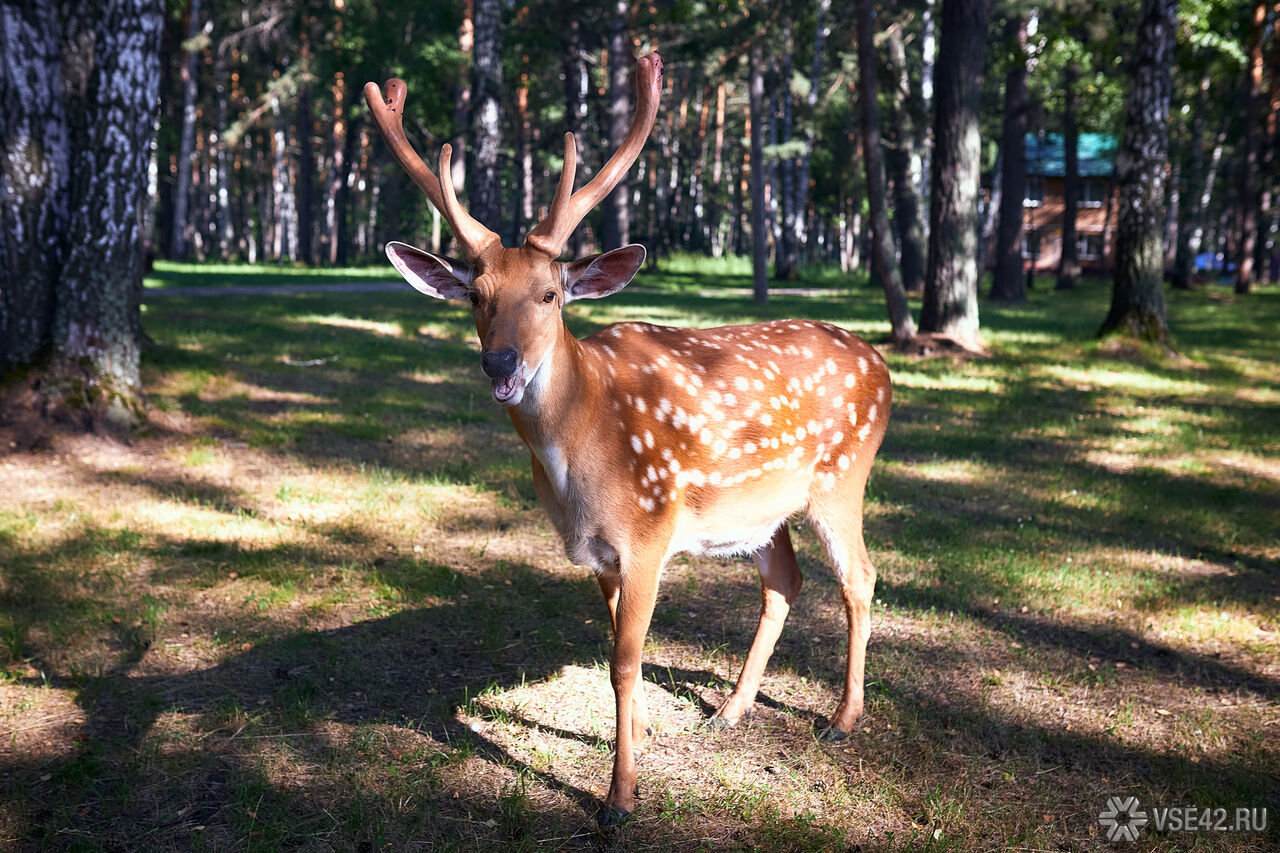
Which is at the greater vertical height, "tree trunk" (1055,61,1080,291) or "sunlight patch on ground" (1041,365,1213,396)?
"tree trunk" (1055,61,1080,291)

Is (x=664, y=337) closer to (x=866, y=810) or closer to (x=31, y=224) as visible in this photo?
(x=866, y=810)

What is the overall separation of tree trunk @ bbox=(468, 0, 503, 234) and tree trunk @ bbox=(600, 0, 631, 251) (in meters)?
5.64

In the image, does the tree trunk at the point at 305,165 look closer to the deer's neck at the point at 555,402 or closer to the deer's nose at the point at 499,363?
the deer's neck at the point at 555,402

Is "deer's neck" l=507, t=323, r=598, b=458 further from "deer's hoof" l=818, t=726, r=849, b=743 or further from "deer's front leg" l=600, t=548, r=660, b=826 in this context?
"deer's hoof" l=818, t=726, r=849, b=743

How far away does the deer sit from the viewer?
347cm

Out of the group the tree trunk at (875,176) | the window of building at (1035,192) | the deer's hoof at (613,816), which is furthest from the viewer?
Result: the window of building at (1035,192)

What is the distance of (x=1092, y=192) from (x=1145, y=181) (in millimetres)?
45313

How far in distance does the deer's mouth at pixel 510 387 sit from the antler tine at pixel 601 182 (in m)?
0.50

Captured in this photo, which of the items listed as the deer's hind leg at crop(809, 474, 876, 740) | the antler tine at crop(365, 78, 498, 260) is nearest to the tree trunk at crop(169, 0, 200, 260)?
the antler tine at crop(365, 78, 498, 260)

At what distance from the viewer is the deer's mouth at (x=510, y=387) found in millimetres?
3227

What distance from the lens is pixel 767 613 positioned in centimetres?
435

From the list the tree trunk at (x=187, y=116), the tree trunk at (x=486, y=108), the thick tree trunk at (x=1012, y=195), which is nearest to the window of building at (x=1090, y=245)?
the thick tree trunk at (x=1012, y=195)

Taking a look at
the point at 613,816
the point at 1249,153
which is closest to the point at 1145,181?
the point at 613,816

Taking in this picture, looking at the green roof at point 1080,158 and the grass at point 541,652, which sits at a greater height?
the green roof at point 1080,158
